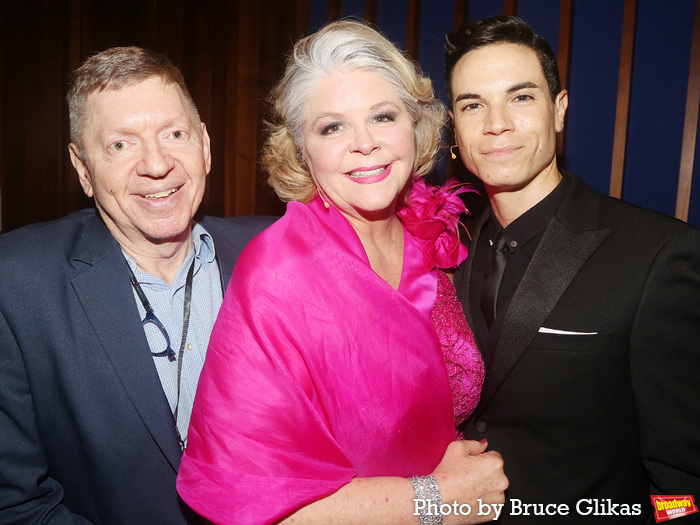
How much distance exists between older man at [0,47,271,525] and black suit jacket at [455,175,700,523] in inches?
40.1

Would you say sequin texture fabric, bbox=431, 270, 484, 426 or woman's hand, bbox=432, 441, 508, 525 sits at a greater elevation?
sequin texture fabric, bbox=431, 270, 484, 426

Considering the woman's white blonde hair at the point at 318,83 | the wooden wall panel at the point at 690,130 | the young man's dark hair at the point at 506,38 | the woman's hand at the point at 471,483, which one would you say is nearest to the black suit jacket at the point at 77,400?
the woman's white blonde hair at the point at 318,83

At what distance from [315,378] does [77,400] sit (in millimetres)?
708

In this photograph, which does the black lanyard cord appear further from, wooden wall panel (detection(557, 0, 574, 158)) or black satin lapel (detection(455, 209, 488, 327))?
wooden wall panel (detection(557, 0, 574, 158))

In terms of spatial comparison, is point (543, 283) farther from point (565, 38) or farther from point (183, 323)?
point (565, 38)

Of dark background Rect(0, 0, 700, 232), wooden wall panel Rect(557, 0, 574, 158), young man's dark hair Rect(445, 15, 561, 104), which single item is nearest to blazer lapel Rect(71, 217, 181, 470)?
young man's dark hair Rect(445, 15, 561, 104)

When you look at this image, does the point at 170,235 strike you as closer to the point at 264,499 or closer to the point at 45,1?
the point at 264,499

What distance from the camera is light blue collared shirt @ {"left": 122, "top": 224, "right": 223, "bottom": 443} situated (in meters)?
1.49

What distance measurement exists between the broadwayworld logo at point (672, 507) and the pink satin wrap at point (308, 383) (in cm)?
61

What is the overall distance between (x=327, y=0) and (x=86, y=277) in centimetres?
210

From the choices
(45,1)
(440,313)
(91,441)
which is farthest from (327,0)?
(91,441)

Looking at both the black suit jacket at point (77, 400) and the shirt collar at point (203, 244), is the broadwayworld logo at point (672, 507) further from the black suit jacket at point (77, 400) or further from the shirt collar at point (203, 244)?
the shirt collar at point (203, 244)

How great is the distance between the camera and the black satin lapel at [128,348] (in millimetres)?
1366

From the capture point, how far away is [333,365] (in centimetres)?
126
